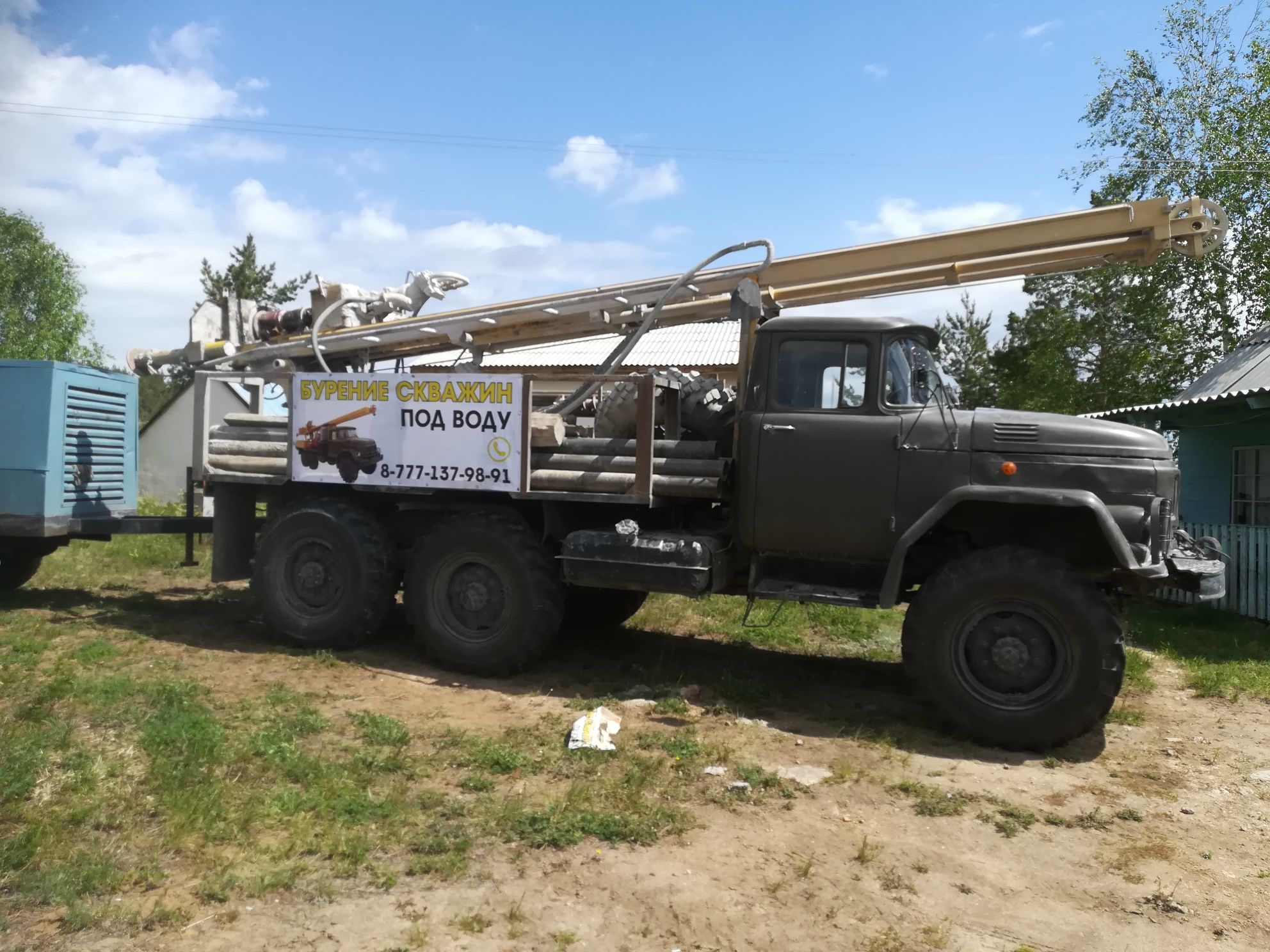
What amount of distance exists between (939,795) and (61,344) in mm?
39219

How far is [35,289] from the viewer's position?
38.4 meters

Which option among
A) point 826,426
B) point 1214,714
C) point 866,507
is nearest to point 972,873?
point 866,507

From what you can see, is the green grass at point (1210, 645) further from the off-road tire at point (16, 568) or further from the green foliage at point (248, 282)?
the green foliage at point (248, 282)

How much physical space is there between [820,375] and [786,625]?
3559 millimetres

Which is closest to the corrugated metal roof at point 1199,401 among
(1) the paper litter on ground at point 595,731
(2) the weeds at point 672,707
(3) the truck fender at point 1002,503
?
(3) the truck fender at point 1002,503

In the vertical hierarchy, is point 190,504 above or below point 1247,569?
above

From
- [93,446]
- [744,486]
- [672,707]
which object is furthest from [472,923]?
[93,446]

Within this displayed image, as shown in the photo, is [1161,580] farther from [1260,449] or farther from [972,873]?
[1260,449]

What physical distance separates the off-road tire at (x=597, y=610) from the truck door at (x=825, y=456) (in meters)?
2.36

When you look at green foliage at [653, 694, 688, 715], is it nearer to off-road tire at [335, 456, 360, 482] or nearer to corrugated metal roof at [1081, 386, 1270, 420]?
off-road tire at [335, 456, 360, 482]

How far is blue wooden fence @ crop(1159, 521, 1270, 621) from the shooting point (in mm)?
11258

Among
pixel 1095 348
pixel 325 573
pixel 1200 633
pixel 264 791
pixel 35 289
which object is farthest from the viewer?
pixel 35 289

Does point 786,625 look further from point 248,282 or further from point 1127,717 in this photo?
point 248,282

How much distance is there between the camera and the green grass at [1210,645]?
26.5ft
